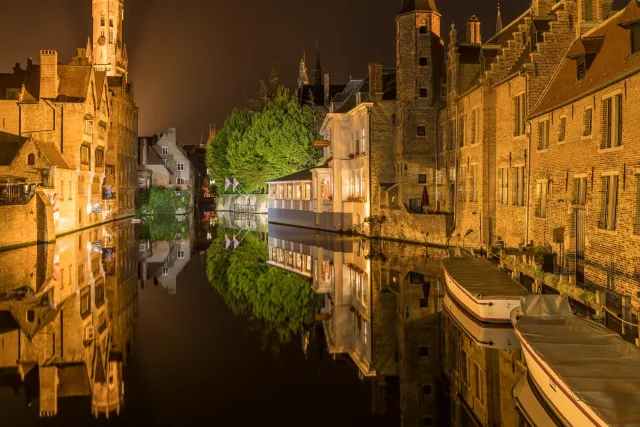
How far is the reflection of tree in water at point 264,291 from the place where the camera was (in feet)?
60.9

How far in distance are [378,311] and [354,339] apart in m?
3.04

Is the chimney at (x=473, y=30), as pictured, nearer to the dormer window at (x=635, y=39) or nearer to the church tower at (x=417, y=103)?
the church tower at (x=417, y=103)

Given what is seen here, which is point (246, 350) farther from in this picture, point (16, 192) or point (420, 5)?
point (420, 5)

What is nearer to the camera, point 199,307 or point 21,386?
point 21,386

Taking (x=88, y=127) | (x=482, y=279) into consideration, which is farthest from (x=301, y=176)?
(x=482, y=279)

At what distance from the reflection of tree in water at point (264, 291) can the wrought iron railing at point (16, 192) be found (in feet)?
40.5

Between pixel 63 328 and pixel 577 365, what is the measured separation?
12572mm

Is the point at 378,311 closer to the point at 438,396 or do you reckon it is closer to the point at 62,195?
the point at 438,396

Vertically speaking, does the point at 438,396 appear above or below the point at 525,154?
below

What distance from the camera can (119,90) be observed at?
73.9m

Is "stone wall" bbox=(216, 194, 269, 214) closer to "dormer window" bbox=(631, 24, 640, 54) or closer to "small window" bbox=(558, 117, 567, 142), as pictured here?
"small window" bbox=(558, 117, 567, 142)

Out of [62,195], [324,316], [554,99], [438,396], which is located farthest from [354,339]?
[62,195]

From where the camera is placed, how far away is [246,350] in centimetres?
1499

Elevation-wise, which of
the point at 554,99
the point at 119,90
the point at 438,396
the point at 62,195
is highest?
the point at 119,90
